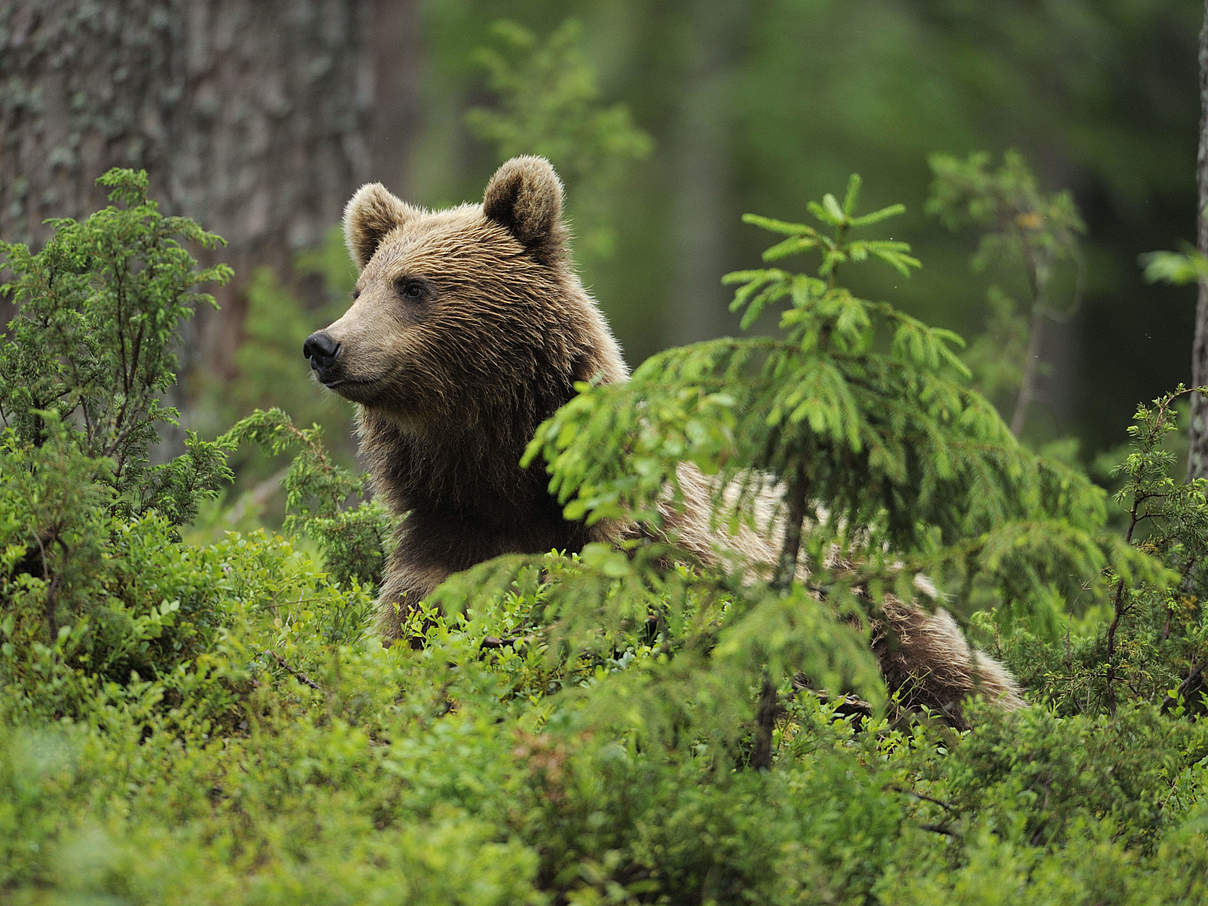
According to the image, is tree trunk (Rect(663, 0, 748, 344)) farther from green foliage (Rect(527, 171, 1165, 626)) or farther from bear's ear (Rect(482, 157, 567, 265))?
green foliage (Rect(527, 171, 1165, 626))

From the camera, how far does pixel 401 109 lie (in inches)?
530

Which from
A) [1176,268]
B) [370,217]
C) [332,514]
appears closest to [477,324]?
[370,217]

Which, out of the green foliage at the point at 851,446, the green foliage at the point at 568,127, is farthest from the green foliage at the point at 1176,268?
the green foliage at the point at 568,127

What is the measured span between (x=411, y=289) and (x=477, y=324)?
0.36m

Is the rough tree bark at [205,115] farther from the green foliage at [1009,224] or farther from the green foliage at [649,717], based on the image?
the green foliage at [1009,224]

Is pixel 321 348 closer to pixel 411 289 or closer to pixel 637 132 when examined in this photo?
pixel 411 289

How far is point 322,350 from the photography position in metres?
5.04

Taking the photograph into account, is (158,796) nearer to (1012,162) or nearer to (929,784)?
(929,784)

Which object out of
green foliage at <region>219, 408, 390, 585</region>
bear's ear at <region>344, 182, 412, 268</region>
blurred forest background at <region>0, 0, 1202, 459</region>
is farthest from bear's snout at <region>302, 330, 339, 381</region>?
blurred forest background at <region>0, 0, 1202, 459</region>

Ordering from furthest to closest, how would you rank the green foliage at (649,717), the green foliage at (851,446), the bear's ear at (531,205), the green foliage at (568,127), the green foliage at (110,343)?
the green foliage at (568,127), the bear's ear at (531,205), the green foliage at (110,343), the green foliage at (851,446), the green foliage at (649,717)

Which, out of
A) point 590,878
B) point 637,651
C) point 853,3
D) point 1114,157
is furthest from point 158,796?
point 853,3

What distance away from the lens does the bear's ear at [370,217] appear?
5.86m

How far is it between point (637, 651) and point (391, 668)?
0.90m

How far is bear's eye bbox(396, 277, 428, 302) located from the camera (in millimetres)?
5434
